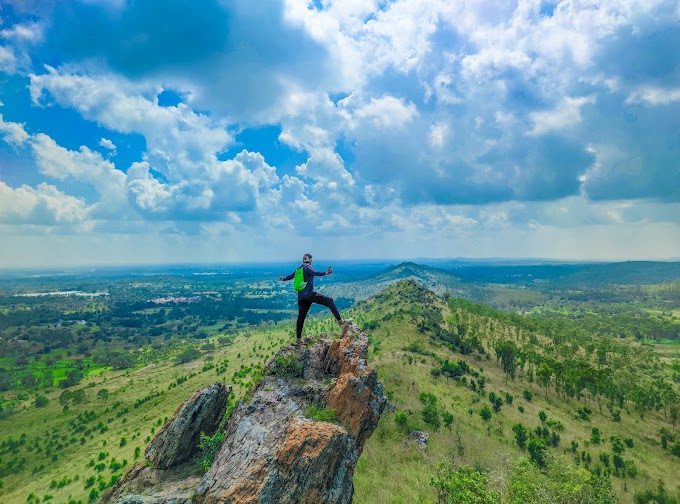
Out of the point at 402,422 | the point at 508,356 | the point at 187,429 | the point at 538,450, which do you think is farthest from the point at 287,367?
the point at 508,356

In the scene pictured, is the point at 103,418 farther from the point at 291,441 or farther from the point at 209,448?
the point at 291,441

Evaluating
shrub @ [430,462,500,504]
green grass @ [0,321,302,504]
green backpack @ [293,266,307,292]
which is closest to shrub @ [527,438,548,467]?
shrub @ [430,462,500,504]

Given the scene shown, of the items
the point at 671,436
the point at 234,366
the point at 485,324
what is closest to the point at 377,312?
the point at 485,324

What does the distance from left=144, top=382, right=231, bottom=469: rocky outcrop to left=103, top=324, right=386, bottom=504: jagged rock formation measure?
31 centimetres

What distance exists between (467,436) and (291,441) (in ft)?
233

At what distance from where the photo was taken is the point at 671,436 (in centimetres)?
7881

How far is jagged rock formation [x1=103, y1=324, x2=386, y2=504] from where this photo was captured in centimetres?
1452

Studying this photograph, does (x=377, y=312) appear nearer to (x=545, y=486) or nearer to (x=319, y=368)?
(x=545, y=486)

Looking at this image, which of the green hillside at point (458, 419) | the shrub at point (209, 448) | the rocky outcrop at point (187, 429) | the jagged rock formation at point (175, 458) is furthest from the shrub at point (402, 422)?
the shrub at point (209, 448)

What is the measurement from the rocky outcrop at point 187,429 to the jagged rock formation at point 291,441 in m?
0.31

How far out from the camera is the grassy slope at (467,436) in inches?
1940

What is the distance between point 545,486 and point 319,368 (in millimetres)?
35784

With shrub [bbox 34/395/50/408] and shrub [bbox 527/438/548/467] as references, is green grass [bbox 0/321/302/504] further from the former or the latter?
shrub [bbox 527/438/548/467]

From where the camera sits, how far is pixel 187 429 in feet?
70.6
